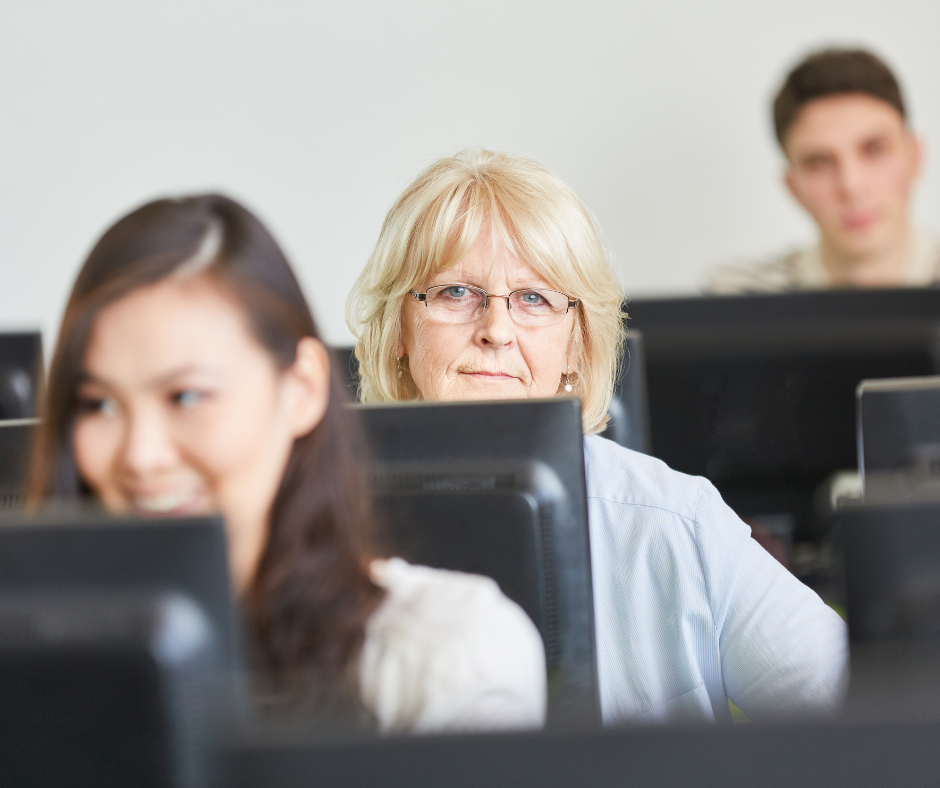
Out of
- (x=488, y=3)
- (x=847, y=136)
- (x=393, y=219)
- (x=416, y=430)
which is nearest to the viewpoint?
(x=416, y=430)

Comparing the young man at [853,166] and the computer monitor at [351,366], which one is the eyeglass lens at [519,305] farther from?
the young man at [853,166]

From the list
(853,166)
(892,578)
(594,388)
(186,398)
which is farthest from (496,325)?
(853,166)

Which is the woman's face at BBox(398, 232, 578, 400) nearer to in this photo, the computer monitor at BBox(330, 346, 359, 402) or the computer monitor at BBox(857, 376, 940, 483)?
the computer monitor at BBox(330, 346, 359, 402)

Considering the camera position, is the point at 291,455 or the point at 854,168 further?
the point at 854,168

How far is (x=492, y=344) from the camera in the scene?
1.43m

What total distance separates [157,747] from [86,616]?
0.23 feet

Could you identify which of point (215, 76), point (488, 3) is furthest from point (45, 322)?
point (488, 3)

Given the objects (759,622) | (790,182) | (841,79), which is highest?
(841,79)

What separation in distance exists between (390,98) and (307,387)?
10.1 feet

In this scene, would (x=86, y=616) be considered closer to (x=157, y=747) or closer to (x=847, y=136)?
(x=157, y=747)

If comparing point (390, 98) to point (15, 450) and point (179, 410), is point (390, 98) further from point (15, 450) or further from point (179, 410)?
point (179, 410)

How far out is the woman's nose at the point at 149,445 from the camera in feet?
2.39

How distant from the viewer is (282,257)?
0.83m

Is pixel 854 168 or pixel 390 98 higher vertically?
pixel 390 98
